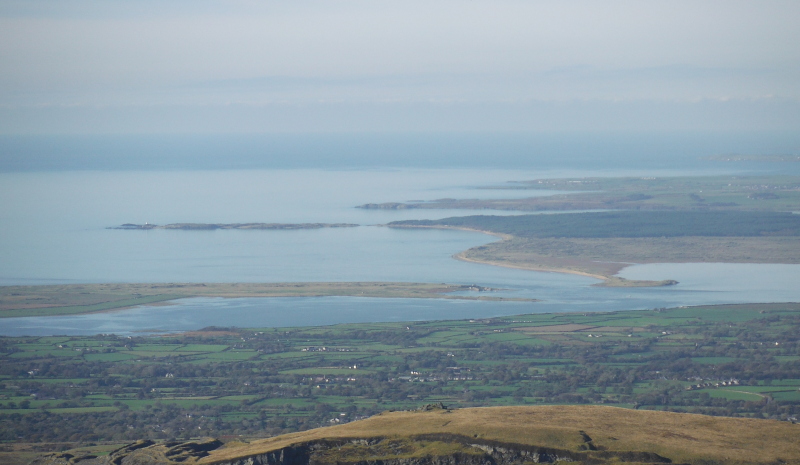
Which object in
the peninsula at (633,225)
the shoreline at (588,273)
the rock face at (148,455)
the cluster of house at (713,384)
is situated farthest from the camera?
the peninsula at (633,225)

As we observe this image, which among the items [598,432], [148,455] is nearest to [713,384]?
[598,432]

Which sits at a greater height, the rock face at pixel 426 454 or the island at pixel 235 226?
the island at pixel 235 226

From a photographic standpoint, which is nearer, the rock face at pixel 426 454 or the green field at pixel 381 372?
the rock face at pixel 426 454

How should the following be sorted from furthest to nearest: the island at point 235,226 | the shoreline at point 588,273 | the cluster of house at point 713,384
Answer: the island at point 235,226, the shoreline at point 588,273, the cluster of house at point 713,384

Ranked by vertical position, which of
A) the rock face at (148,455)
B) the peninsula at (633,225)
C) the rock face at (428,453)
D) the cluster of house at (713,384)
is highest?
the peninsula at (633,225)

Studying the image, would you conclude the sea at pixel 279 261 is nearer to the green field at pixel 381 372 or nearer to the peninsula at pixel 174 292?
the peninsula at pixel 174 292

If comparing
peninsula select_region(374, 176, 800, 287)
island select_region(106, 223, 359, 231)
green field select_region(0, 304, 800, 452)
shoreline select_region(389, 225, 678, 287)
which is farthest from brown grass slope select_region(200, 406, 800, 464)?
island select_region(106, 223, 359, 231)

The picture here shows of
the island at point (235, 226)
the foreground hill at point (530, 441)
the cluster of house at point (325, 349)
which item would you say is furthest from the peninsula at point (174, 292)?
the foreground hill at point (530, 441)
